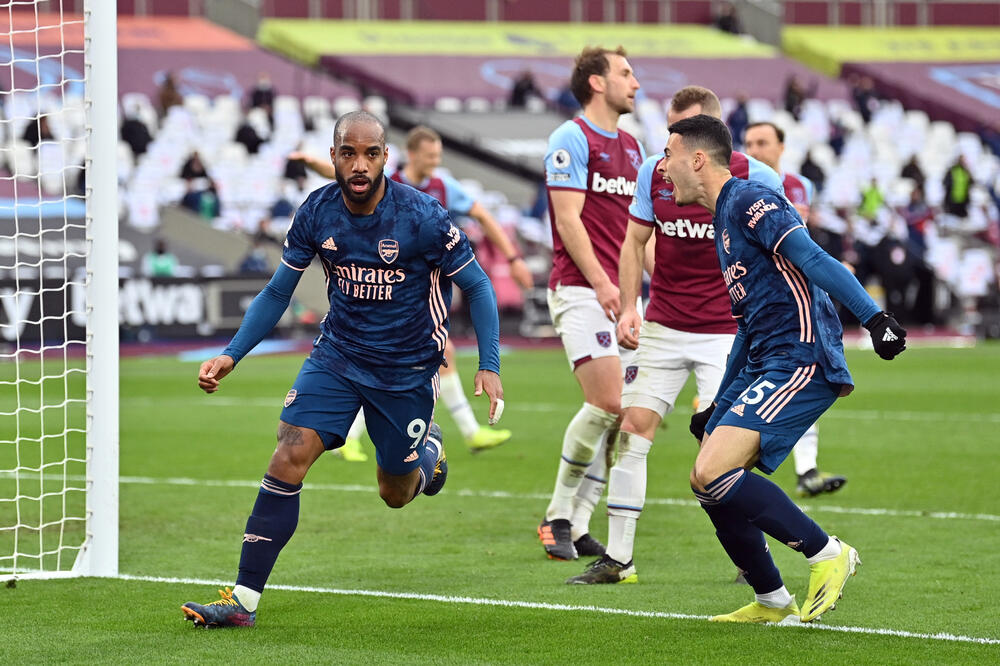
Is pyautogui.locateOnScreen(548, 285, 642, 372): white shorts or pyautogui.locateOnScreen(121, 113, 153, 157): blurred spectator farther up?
pyautogui.locateOnScreen(121, 113, 153, 157): blurred spectator

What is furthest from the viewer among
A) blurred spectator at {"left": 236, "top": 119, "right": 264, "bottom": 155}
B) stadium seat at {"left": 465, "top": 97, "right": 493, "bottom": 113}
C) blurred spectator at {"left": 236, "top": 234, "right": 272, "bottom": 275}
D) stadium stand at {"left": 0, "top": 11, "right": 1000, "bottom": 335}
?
stadium seat at {"left": 465, "top": 97, "right": 493, "bottom": 113}

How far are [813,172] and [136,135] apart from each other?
14.6 metres

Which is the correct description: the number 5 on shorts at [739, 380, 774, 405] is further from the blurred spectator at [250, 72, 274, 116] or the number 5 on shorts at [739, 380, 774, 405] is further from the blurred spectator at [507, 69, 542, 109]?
the blurred spectator at [507, 69, 542, 109]

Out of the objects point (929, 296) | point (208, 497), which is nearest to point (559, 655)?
point (208, 497)

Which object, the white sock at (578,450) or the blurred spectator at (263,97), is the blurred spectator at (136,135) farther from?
the white sock at (578,450)

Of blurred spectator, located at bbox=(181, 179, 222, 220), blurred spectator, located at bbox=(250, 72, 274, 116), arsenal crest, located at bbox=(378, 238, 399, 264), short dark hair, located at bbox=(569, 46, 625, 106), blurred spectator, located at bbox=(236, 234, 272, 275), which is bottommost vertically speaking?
blurred spectator, located at bbox=(236, 234, 272, 275)

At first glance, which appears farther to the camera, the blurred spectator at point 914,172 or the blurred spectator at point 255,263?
the blurred spectator at point 914,172

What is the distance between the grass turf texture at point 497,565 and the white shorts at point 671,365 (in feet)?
2.86

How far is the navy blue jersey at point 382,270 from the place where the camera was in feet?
19.8

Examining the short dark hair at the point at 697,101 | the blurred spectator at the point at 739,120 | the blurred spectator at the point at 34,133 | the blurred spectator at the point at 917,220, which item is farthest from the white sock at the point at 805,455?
the blurred spectator at the point at 739,120

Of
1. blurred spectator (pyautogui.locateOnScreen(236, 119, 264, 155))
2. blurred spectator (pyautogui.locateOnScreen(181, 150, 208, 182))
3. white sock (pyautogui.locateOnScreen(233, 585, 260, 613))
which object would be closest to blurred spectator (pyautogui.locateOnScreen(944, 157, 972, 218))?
blurred spectator (pyautogui.locateOnScreen(236, 119, 264, 155))

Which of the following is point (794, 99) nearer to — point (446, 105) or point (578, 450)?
point (446, 105)

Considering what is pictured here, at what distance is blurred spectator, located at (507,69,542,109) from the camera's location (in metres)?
36.6

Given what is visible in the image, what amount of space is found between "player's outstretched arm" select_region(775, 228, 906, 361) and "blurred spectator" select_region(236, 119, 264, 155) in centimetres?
2625
